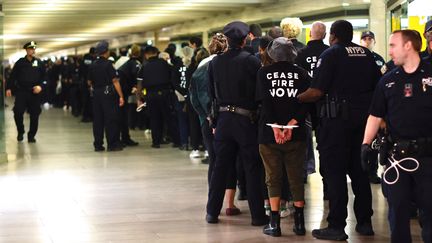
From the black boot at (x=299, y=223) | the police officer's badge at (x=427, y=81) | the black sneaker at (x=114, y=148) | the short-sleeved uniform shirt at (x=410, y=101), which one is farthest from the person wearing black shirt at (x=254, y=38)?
the black sneaker at (x=114, y=148)

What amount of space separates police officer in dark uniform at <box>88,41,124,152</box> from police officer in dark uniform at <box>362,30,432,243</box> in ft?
27.2

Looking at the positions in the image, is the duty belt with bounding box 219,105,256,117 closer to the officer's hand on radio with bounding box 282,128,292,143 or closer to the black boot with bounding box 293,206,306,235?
the officer's hand on radio with bounding box 282,128,292,143

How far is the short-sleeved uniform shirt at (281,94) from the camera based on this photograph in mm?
6840

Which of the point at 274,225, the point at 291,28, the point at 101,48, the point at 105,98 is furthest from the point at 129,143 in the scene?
the point at 274,225

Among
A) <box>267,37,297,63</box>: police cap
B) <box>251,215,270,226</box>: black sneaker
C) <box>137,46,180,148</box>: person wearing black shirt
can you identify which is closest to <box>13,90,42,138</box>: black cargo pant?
<box>137,46,180,148</box>: person wearing black shirt

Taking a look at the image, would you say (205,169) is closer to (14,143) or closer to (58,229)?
(58,229)

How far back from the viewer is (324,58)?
22.3ft

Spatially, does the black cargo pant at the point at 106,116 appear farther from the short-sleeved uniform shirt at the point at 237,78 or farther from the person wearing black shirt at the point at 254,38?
the short-sleeved uniform shirt at the point at 237,78

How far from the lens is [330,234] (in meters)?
6.88

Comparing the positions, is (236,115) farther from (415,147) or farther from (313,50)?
(415,147)

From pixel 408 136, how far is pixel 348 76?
133 cm

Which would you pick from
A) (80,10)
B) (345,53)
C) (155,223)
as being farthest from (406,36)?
(80,10)

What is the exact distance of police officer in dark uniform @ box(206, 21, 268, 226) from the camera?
288 inches

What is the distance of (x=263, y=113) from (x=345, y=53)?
82cm
